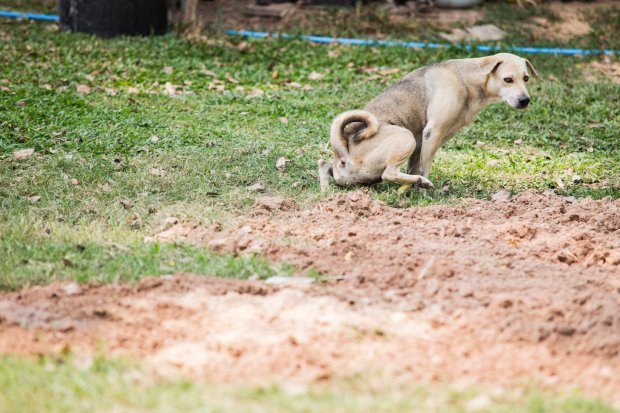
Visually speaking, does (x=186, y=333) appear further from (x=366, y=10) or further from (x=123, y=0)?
(x=366, y=10)

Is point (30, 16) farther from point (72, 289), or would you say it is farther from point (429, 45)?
point (72, 289)

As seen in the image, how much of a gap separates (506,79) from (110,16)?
24.9ft

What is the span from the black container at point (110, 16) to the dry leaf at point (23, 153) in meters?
5.29

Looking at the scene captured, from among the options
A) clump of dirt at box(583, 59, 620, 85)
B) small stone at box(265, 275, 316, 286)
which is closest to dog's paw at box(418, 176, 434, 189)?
small stone at box(265, 275, 316, 286)

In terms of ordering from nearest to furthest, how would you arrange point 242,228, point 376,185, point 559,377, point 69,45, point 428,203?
point 559,377 < point 242,228 < point 428,203 < point 376,185 < point 69,45

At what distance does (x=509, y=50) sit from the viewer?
13109 millimetres

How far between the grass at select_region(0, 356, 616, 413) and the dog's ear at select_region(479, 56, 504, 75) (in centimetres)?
419

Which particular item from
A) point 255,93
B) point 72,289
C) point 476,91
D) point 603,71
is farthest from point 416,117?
point 603,71

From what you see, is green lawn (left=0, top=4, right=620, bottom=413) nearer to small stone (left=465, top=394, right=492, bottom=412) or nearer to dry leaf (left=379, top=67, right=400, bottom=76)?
small stone (left=465, top=394, right=492, bottom=412)

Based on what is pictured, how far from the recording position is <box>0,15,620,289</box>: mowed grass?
603 centimetres

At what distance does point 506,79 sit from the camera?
24.7 ft

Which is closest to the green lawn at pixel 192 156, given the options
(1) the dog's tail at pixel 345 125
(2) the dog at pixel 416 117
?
(2) the dog at pixel 416 117

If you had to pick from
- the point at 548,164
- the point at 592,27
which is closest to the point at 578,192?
the point at 548,164

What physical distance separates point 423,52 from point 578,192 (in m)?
5.74
